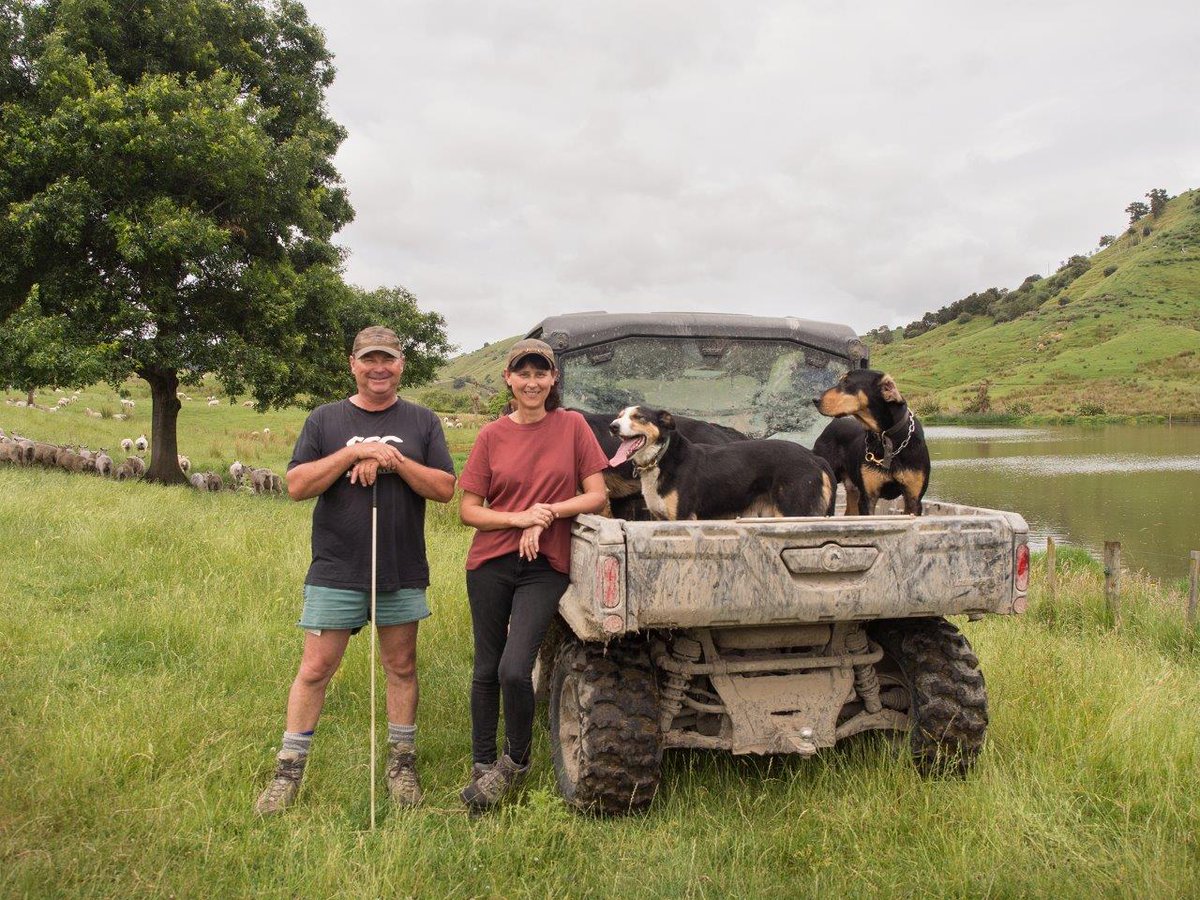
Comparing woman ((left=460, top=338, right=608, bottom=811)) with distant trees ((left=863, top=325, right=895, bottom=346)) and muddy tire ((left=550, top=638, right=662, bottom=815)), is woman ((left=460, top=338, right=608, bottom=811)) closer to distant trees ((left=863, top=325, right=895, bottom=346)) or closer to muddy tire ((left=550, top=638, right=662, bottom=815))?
muddy tire ((left=550, top=638, right=662, bottom=815))

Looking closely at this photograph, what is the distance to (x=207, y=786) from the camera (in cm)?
395

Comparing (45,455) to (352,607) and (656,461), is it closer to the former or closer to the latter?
(352,607)

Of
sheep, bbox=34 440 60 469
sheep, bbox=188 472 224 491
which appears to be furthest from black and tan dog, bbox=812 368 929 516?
sheep, bbox=34 440 60 469

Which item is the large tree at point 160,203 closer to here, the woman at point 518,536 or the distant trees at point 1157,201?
the woman at point 518,536

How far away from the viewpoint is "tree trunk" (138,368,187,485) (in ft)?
58.4

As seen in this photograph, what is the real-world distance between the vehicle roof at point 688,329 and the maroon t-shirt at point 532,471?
5.41 ft

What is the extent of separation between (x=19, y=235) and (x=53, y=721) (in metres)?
13.7

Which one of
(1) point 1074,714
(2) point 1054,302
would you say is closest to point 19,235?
(1) point 1074,714

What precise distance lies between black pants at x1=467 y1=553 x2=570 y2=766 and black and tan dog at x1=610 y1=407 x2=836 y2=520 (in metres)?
0.78

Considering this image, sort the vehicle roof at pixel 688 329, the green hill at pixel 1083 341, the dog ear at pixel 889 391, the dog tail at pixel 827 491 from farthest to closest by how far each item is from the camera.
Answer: the green hill at pixel 1083 341
the vehicle roof at pixel 688 329
the dog ear at pixel 889 391
the dog tail at pixel 827 491

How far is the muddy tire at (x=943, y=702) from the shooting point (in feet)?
12.6

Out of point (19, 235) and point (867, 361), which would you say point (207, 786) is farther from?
point (19, 235)

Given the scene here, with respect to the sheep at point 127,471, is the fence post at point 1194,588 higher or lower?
lower

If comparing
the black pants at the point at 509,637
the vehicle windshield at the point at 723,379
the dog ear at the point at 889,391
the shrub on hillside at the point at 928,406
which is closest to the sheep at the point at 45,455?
the vehicle windshield at the point at 723,379
